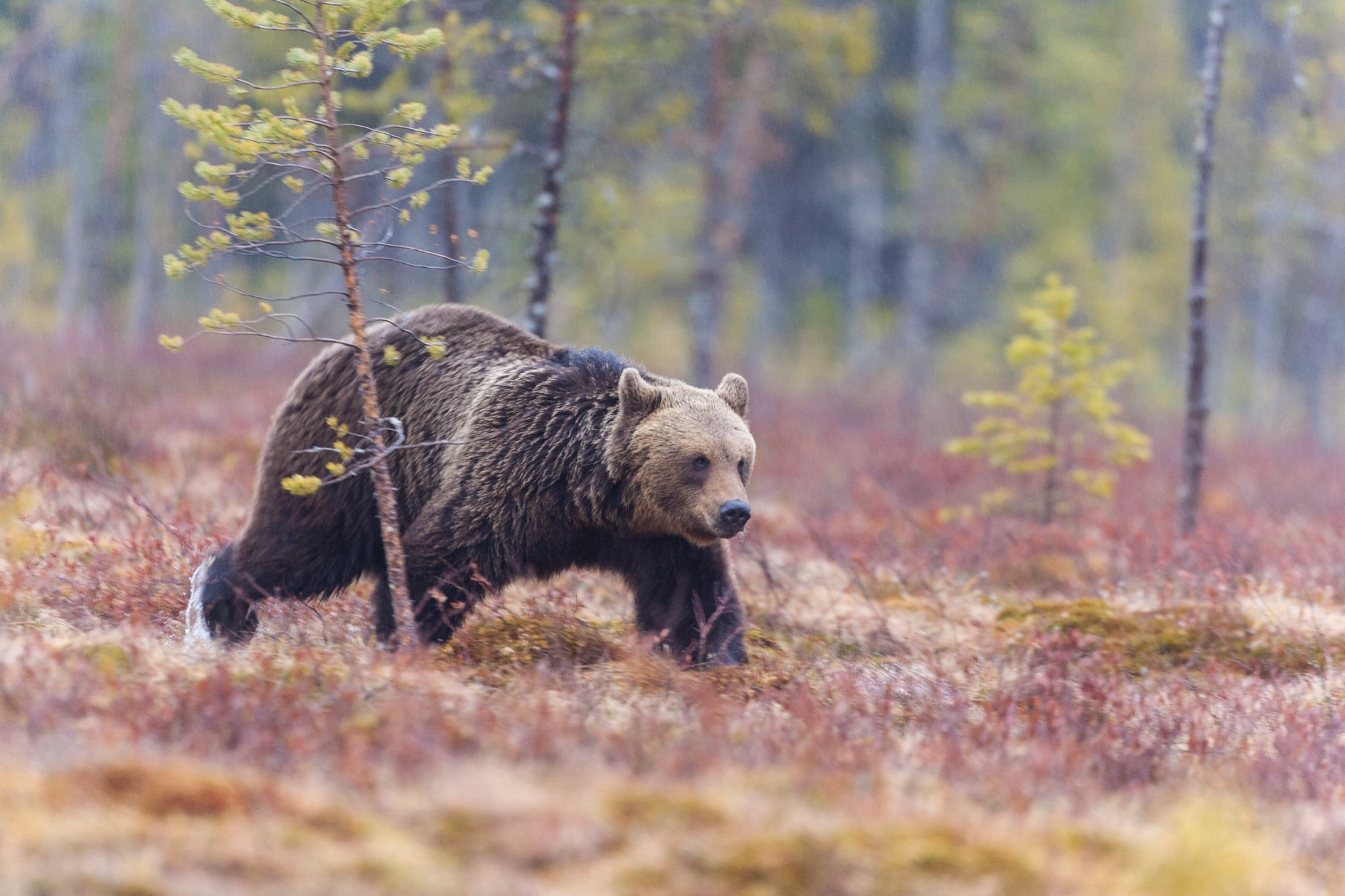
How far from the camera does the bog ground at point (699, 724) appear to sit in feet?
12.3

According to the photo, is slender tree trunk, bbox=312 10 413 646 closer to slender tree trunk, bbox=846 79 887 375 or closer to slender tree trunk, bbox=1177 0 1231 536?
slender tree trunk, bbox=1177 0 1231 536

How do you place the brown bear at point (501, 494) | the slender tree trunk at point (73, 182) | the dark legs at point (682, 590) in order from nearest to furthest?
the brown bear at point (501, 494), the dark legs at point (682, 590), the slender tree trunk at point (73, 182)

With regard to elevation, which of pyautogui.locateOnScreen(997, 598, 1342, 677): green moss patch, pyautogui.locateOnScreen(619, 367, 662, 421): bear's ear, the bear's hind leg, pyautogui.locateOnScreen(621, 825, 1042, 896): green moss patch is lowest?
pyautogui.locateOnScreen(997, 598, 1342, 677): green moss patch

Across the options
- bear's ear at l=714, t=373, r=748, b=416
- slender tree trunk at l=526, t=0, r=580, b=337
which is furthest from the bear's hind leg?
slender tree trunk at l=526, t=0, r=580, b=337

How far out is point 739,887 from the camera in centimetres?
371

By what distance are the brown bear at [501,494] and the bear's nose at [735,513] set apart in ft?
0.11

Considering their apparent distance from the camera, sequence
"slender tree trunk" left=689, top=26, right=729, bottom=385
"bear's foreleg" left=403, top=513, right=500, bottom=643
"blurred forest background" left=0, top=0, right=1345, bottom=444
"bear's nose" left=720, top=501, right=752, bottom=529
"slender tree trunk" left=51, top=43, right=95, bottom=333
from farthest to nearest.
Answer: "slender tree trunk" left=51, top=43, right=95, bottom=333, "blurred forest background" left=0, top=0, right=1345, bottom=444, "slender tree trunk" left=689, top=26, right=729, bottom=385, "bear's foreleg" left=403, top=513, right=500, bottom=643, "bear's nose" left=720, top=501, right=752, bottom=529

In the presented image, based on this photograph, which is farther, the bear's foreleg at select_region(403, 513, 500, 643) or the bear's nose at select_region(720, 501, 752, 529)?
the bear's foreleg at select_region(403, 513, 500, 643)

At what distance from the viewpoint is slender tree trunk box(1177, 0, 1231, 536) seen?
10094 millimetres

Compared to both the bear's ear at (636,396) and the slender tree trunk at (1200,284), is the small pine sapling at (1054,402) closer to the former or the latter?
the slender tree trunk at (1200,284)

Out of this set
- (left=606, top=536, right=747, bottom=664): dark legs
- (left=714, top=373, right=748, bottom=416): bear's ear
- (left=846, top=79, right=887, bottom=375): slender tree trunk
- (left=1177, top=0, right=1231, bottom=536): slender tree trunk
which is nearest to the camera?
(left=606, top=536, right=747, bottom=664): dark legs

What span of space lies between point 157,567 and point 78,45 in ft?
76.7

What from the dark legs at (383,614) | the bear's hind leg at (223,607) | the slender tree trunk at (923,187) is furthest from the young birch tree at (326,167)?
the slender tree trunk at (923,187)

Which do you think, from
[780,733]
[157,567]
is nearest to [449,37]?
[157,567]
